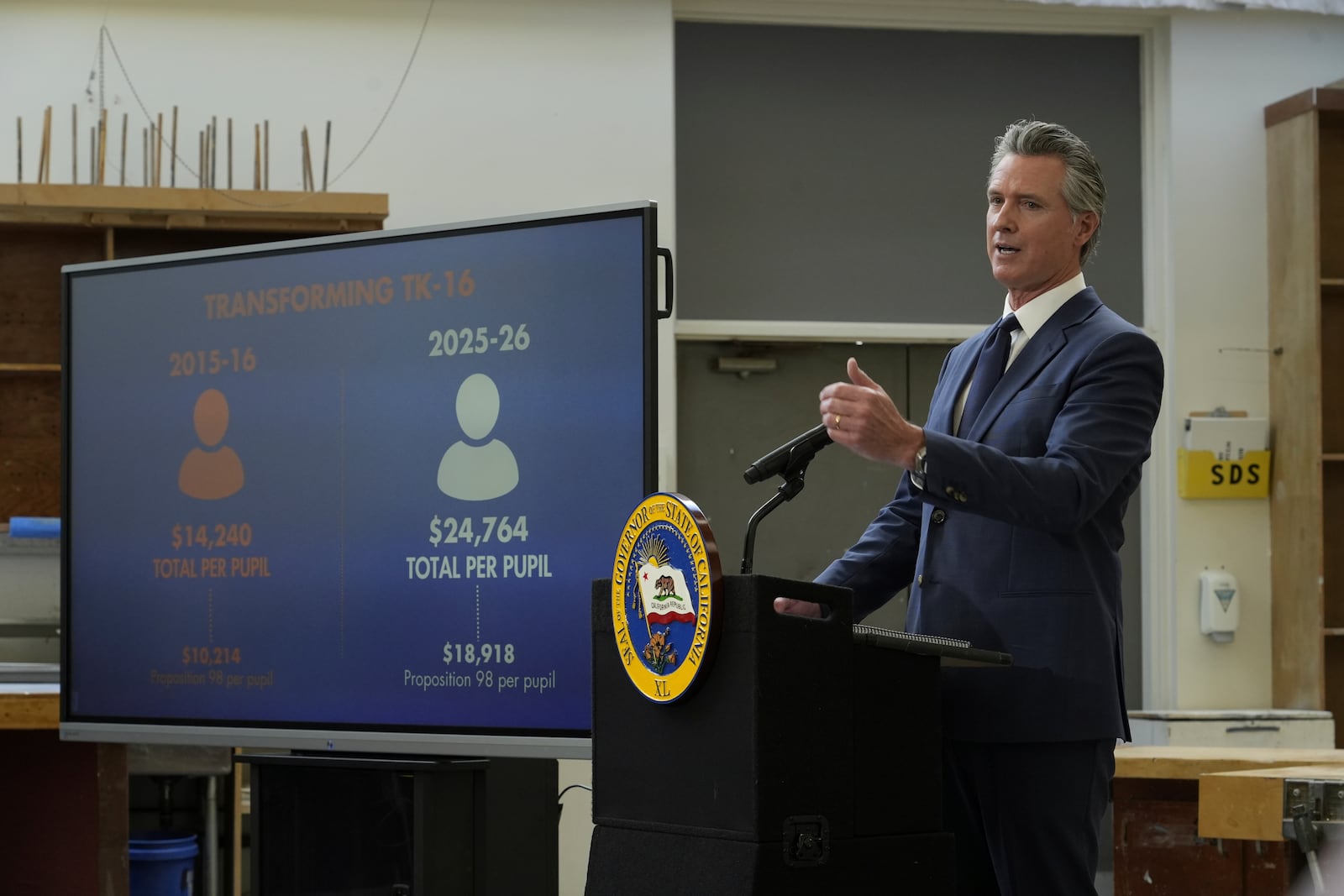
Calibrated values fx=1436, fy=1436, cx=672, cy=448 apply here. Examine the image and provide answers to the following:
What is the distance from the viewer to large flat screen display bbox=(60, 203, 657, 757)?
7.52 ft

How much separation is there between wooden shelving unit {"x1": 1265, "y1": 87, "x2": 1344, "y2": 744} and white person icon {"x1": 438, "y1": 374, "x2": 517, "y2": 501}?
3361 mm

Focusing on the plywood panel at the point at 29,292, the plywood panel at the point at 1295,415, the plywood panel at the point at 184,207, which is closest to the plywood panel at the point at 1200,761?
the plywood panel at the point at 1295,415

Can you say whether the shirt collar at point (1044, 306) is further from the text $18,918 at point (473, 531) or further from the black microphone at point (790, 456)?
the text $18,918 at point (473, 531)

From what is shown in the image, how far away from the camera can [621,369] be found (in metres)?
2.27

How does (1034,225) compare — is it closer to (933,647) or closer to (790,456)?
(790,456)

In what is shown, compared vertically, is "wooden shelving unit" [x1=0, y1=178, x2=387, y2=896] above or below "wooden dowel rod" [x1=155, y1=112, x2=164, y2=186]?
below

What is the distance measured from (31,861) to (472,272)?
162 centimetres

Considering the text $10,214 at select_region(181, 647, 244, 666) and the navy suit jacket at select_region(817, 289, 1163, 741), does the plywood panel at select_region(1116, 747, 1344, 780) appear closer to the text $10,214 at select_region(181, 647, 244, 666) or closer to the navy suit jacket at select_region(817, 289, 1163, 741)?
the navy suit jacket at select_region(817, 289, 1163, 741)

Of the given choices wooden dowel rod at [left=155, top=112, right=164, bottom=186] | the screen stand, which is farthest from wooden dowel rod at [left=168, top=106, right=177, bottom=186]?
the screen stand

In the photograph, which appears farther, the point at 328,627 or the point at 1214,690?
the point at 1214,690

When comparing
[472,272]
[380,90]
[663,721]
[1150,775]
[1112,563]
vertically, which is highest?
Answer: [380,90]

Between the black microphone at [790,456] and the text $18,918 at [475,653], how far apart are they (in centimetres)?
81

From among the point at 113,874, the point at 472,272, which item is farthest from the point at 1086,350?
the point at 113,874

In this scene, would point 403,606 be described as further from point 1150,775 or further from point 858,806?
point 1150,775
